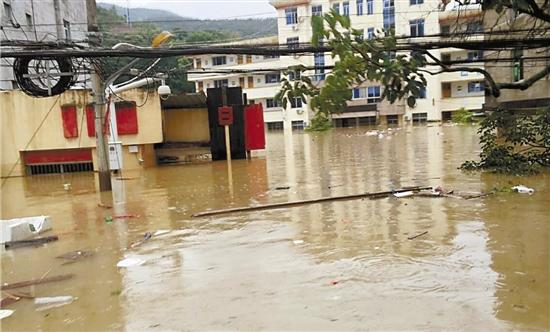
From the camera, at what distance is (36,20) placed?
2389 cm

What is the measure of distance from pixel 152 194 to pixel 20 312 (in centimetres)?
760

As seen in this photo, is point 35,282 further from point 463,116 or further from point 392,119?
point 392,119

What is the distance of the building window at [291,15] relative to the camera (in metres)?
47.5

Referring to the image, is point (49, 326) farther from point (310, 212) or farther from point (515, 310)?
point (310, 212)

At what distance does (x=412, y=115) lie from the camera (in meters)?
46.7

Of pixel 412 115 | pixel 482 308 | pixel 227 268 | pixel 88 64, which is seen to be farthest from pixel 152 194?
pixel 412 115

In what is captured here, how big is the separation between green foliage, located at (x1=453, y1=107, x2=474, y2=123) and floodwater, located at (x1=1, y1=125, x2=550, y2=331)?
99.4 ft

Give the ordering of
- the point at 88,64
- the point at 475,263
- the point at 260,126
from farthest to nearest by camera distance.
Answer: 1. the point at 260,126
2. the point at 88,64
3. the point at 475,263

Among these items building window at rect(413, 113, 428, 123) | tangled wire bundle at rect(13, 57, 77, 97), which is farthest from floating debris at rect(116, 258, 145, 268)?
building window at rect(413, 113, 428, 123)

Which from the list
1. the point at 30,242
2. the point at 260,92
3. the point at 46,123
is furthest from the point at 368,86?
the point at 30,242

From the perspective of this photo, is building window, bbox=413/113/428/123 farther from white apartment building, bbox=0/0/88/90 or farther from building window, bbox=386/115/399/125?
white apartment building, bbox=0/0/88/90

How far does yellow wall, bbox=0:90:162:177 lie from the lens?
723 inches

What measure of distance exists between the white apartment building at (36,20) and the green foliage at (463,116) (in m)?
28.4

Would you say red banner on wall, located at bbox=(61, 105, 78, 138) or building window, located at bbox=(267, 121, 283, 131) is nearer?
red banner on wall, located at bbox=(61, 105, 78, 138)
